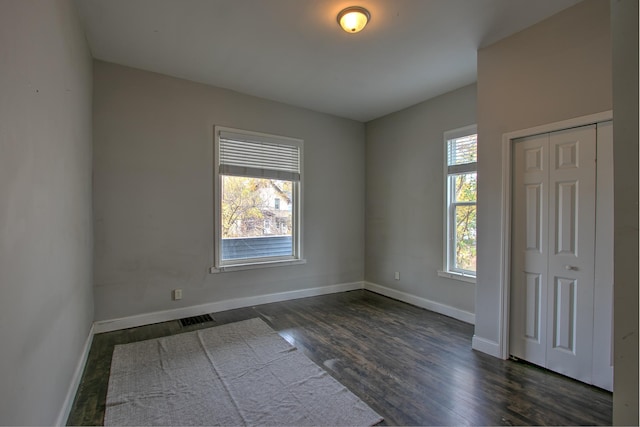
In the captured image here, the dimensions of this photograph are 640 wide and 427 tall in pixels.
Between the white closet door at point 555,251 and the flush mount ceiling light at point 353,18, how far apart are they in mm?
1727

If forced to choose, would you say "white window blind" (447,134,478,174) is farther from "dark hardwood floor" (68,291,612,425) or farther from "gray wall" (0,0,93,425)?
"gray wall" (0,0,93,425)

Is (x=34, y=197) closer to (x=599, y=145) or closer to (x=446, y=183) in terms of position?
(x=599, y=145)

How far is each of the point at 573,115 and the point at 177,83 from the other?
158 inches

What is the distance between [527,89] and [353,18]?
5.32 feet

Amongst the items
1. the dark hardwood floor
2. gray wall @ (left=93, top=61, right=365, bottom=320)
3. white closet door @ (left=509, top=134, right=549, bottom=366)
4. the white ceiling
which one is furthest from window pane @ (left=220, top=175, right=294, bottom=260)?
white closet door @ (left=509, top=134, right=549, bottom=366)

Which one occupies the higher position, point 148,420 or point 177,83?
point 177,83

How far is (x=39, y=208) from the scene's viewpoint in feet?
5.14

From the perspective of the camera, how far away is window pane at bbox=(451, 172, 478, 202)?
A: 3.69 metres

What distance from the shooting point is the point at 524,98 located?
262 centimetres

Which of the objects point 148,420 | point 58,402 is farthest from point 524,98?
point 58,402

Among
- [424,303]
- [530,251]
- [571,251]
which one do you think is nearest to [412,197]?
[424,303]

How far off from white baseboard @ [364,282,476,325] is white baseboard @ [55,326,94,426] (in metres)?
3.68

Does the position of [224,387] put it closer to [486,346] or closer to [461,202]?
[486,346]

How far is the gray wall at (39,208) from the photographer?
119cm
